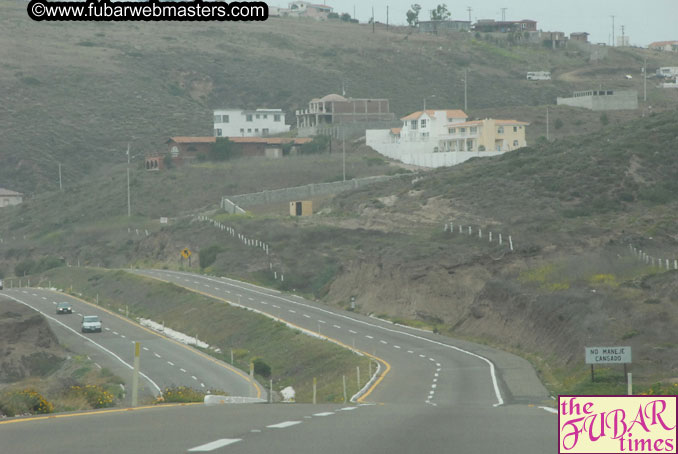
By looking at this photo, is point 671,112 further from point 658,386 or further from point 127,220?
point 658,386

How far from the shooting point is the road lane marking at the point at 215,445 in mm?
11445

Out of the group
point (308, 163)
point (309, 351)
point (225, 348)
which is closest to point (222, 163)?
point (308, 163)

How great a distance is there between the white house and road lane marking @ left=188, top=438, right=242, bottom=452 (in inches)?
6265

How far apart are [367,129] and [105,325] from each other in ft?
302

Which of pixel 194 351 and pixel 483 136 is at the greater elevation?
pixel 483 136

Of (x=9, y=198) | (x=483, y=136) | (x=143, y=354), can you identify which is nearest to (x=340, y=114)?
(x=483, y=136)

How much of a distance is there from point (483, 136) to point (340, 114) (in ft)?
117

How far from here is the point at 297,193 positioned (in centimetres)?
12619

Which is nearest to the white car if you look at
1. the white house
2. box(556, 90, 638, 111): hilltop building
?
the white house

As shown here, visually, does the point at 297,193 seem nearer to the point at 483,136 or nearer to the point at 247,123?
the point at 483,136

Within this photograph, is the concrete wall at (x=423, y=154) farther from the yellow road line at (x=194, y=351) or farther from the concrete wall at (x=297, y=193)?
the yellow road line at (x=194, y=351)

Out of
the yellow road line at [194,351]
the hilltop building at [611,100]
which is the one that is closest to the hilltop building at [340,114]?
the hilltop building at [611,100]

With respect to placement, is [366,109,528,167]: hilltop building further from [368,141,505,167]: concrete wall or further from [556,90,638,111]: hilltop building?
[556,90,638,111]: hilltop building

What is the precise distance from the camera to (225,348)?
2657 inches
